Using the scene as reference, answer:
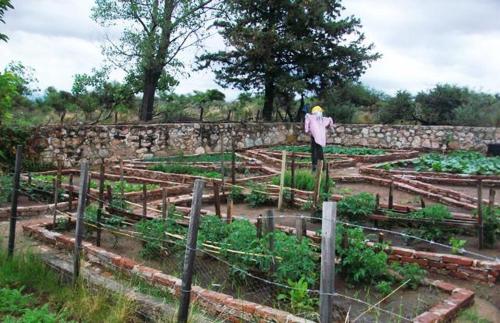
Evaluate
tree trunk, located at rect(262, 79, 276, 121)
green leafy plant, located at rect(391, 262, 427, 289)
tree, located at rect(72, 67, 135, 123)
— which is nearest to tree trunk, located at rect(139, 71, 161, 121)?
tree, located at rect(72, 67, 135, 123)

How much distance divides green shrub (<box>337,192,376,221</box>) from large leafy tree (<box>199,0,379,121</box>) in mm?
12651

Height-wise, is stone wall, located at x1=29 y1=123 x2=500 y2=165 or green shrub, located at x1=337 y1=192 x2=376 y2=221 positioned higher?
stone wall, located at x1=29 y1=123 x2=500 y2=165

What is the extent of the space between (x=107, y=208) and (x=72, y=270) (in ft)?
7.34

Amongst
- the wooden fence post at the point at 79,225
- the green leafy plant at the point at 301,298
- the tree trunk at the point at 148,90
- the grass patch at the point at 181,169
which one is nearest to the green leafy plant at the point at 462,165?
the grass patch at the point at 181,169

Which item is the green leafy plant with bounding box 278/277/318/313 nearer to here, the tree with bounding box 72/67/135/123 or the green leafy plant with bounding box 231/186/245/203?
the green leafy plant with bounding box 231/186/245/203

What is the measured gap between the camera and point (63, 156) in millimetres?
14383

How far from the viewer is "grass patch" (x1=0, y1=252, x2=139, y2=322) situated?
4.77 meters

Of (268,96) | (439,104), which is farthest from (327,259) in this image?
(439,104)

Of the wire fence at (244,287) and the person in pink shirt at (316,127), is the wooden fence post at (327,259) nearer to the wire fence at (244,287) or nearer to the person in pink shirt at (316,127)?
the wire fence at (244,287)

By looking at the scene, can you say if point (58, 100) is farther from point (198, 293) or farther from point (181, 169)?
point (198, 293)

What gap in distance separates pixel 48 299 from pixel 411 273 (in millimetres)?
3980

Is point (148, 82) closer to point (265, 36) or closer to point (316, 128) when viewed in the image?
point (265, 36)

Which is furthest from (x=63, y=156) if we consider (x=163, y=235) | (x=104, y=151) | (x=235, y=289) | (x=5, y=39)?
(x=235, y=289)

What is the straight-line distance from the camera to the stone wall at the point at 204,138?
1452 centimetres
